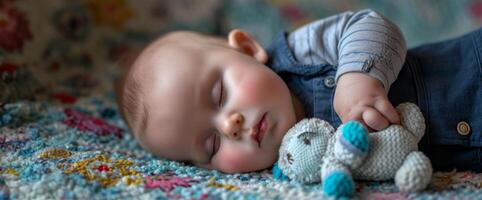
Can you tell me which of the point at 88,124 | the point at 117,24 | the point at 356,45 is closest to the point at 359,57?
the point at 356,45

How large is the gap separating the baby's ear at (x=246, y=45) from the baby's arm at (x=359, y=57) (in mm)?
64

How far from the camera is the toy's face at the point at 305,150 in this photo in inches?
34.1

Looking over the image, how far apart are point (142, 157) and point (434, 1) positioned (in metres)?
0.94

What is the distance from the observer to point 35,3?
1533mm

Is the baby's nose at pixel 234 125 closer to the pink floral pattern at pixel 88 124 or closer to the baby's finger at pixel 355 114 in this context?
the baby's finger at pixel 355 114

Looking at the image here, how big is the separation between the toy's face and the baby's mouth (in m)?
0.04

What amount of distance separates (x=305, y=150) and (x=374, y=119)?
→ 109mm

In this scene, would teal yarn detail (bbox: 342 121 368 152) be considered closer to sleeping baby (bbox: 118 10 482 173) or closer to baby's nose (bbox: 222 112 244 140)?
sleeping baby (bbox: 118 10 482 173)

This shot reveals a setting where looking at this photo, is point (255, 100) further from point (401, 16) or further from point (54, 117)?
point (401, 16)

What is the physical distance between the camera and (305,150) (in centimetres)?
88

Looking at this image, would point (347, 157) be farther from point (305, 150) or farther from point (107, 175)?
point (107, 175)

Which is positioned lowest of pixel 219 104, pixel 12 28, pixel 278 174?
pixel 278 174

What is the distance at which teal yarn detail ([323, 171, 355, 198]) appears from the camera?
2.52ft

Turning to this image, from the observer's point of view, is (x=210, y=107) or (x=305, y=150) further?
(x=210, y=107)
